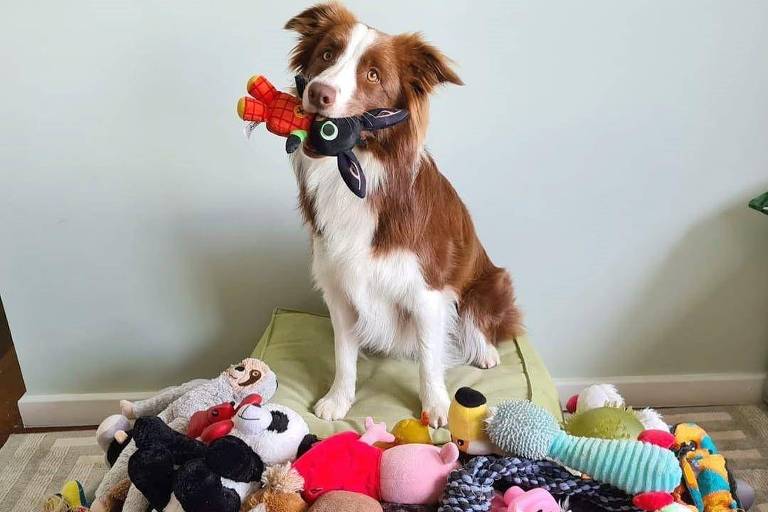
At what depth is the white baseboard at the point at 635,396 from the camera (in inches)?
85.2

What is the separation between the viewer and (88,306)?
205 cm

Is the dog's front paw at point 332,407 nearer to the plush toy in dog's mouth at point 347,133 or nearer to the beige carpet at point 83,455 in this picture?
the plush toy in dog's mouth at point 347,133

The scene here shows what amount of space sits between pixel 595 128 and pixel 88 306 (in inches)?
64.3

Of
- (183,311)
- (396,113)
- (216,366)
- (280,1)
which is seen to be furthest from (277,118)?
(216,366)

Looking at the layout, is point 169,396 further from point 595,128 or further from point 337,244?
point 595,128

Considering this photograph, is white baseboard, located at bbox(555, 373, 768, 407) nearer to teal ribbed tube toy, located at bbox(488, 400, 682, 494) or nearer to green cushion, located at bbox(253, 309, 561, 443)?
green cushion, located at bbox(253, 309, 561, 443)

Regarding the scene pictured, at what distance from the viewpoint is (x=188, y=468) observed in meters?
1.03

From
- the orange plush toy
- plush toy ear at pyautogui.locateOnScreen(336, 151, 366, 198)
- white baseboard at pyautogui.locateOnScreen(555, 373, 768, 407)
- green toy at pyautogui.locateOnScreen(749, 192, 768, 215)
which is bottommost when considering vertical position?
white baseboard at pyautogui.locateOnScreen(555, 373, 768, 407)

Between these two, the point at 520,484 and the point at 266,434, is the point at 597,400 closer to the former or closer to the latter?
the point at 520,484

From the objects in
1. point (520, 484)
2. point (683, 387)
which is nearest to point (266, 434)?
point (520, 484)

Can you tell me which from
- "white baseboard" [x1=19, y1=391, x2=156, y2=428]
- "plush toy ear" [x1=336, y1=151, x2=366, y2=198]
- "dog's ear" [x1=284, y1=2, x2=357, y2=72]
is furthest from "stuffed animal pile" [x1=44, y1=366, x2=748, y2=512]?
"white baseboard" [x1=19, y1=391, x2=156, y2=428]

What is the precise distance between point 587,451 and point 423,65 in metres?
0.80

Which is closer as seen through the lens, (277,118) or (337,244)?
(277,118)

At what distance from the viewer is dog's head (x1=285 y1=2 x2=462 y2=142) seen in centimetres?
121
